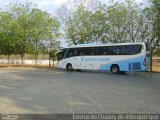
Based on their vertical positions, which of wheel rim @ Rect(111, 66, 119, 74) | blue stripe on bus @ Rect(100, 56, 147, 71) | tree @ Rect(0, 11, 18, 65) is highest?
tree @ Rect(0, 11, 18, 65)

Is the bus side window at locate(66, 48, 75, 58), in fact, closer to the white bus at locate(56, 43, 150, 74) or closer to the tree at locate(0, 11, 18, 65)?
the white bus at locate(56, 43, 150, 74)

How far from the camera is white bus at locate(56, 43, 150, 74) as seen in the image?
2918 cm

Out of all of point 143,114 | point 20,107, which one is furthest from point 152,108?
point 20,107

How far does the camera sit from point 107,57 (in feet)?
→ 105

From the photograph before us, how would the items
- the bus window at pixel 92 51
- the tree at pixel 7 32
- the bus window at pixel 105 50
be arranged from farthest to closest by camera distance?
the tree at pixel 7 32 → the bus window at pixel 92 51 → the bus window at pixel 105 50

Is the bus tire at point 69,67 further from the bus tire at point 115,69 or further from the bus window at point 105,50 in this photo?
the bus tire at point 115,69

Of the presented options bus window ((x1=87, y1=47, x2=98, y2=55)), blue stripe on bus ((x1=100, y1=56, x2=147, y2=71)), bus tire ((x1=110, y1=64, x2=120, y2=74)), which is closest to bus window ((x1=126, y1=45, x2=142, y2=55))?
blue stripe on bus ((x1=100, y1=56, x2=147, y2=71))

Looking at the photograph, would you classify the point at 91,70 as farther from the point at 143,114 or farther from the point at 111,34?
the point at 143,114

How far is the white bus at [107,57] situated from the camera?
95.7ft

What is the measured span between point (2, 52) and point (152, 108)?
3952cm

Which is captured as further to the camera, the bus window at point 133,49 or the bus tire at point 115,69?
the bus tire at point 115,69

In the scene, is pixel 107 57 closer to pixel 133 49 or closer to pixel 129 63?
pixel 129 63

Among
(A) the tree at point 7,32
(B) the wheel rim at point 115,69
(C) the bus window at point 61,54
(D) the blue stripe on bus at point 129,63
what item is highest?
(A) the tree at point 7,32

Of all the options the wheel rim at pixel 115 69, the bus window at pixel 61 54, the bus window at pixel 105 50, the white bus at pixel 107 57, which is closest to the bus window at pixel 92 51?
the white bus at pixel 107 57
